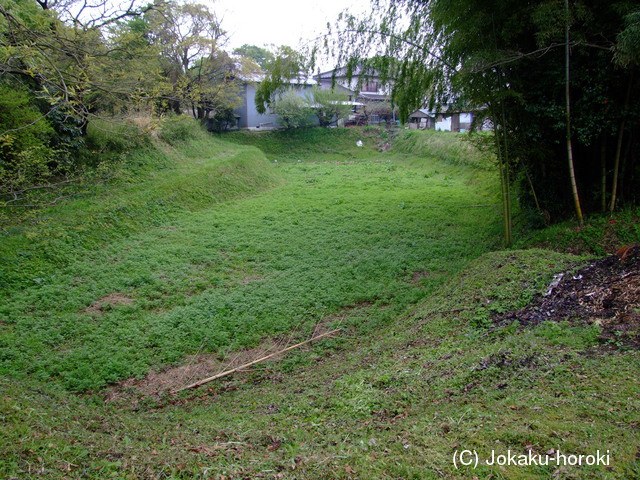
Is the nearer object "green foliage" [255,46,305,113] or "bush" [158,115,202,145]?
"green foliage" [255,46,305,113]

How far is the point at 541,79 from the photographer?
6.68 m

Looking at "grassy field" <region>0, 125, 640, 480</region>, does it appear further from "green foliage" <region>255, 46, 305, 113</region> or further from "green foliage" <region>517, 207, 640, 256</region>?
"green foliage" <region>255, 46, 305, 113</region>

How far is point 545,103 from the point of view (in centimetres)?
666

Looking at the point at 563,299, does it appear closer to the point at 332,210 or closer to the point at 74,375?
the point at 74,375

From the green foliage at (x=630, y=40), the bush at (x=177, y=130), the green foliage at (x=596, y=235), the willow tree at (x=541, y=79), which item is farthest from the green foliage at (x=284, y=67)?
the bush at (x=177, y=130)

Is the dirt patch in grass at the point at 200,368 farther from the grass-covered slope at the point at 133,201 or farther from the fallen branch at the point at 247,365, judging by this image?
the grass-covered slope at the point at 133,201

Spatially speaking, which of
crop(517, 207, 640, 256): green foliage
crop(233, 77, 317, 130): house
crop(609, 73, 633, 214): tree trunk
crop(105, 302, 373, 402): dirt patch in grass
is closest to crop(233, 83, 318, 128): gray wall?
crop(233, 77, 317, 130): house

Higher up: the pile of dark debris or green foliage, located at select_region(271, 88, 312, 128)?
green foliage, located at select_region(271, 88, 312, 128)

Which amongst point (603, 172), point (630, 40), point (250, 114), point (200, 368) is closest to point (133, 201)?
point (200, 368)

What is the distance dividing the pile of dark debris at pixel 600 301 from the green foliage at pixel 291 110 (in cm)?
2258

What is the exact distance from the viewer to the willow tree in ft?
19.7

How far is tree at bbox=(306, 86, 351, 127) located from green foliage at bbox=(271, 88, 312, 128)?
68 cm

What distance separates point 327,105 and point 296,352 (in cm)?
2367

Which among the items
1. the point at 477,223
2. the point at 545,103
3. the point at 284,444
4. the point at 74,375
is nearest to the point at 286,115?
the point at 477,223
